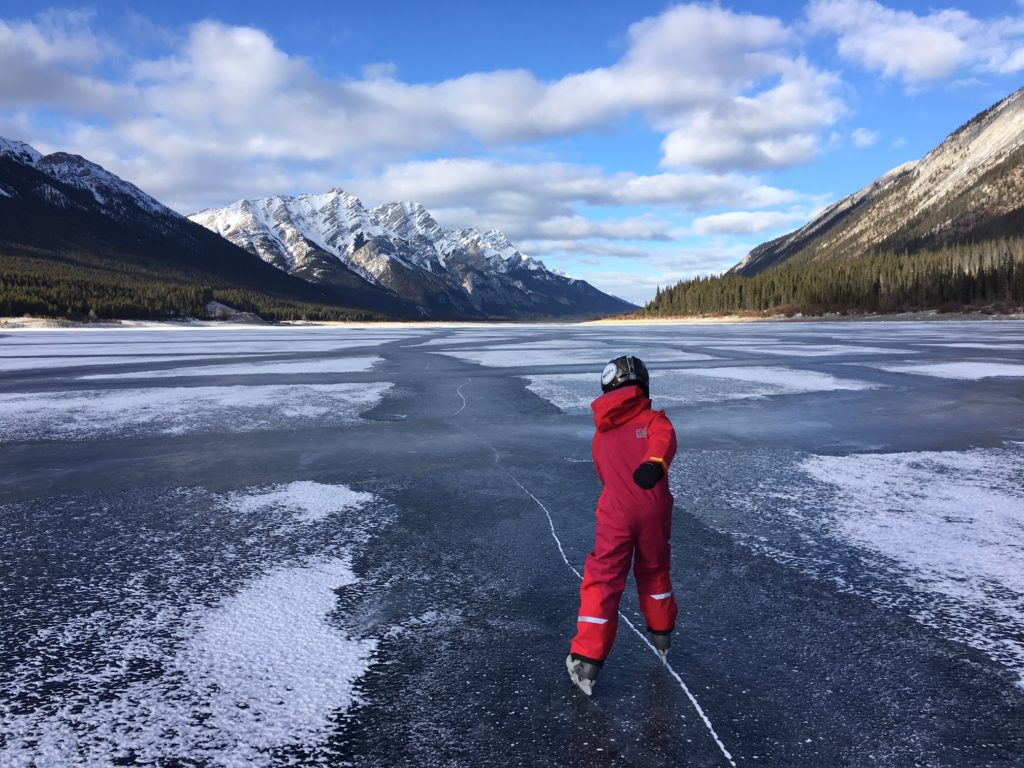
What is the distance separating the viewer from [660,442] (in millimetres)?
3211

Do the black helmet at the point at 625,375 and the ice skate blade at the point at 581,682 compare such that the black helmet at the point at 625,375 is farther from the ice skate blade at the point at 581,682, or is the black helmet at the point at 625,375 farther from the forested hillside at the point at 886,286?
the forested hillside at the point at 886,286

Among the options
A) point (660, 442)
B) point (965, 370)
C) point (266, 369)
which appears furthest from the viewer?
point (266, 369)

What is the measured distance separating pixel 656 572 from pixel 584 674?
0.63 m

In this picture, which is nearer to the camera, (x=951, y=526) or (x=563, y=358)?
(x=951, y=526)

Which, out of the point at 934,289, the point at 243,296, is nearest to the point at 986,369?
the point at 934,289

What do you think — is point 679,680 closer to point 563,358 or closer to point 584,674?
point 584,674

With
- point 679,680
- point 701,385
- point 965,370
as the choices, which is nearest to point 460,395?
point 701,385

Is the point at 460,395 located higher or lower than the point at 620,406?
lower

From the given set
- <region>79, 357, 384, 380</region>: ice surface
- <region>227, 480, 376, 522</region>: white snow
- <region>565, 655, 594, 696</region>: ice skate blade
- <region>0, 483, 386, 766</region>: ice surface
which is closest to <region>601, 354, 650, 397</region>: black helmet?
<region>565, 655, 594, 696</region>: ice skate blade

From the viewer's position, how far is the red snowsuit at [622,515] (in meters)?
3.31

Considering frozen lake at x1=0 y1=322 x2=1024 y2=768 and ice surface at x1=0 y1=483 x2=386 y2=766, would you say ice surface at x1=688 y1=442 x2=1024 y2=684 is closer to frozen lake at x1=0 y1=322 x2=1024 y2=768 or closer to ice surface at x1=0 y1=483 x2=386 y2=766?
frozen lake at x1=0 y1=322 x2=1024 y2=768

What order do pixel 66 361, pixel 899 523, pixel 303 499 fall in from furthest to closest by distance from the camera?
pixel 66 361, pixel 303 499, pixel 899 523

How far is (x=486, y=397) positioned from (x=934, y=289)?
9722 cm

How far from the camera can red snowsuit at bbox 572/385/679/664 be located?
3312 mm
